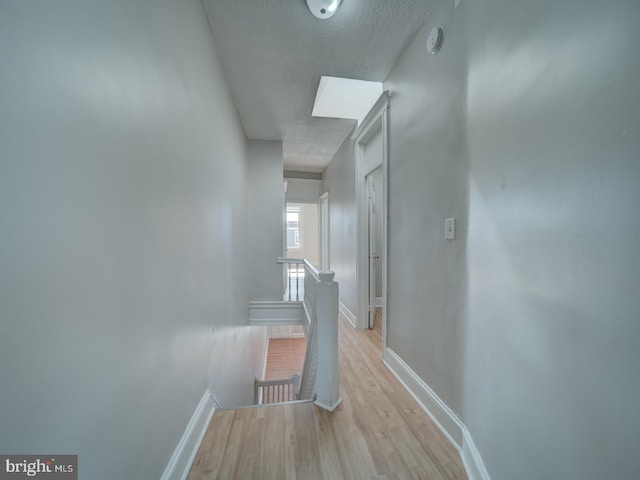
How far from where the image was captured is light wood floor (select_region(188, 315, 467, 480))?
1.25 meters

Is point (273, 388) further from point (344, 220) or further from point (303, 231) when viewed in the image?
point (303, 231)

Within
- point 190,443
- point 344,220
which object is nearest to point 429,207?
point 190,443

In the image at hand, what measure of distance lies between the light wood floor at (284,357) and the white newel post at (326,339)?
3569mm

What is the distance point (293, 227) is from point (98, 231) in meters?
7.55

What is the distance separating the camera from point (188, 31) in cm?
139

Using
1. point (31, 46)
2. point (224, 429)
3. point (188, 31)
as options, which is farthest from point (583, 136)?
point (224, 429)


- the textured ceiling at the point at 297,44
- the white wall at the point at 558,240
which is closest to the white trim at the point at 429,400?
the white wall at the point at 558,240

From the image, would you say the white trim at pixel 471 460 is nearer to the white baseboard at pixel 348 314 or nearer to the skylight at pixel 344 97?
the white baseboard at pixel 348 314

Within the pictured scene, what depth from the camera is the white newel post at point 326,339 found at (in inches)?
67.7

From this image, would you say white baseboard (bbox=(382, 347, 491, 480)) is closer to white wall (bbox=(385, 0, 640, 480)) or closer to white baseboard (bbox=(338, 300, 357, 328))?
Answer: white wall (bbox=(385, 0, 640, 480))

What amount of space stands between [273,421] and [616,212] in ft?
5.92

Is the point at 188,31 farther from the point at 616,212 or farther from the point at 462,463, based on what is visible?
the point at 462,463

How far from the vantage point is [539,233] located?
85 cm

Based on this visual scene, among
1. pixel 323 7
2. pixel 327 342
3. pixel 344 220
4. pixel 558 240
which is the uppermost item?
pixel 323 7
